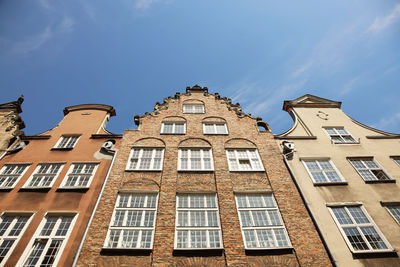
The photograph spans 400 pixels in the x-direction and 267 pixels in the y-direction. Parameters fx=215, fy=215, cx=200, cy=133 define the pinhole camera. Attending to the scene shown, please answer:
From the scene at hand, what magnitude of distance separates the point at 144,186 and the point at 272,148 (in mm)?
8979

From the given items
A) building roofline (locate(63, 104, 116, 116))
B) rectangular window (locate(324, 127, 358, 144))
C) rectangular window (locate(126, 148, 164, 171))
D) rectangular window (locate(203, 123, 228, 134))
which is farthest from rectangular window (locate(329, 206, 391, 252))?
building roofline (locate(63, 104, 116, 116))

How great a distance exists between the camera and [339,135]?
657 inches

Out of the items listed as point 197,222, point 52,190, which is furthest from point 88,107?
point 197,222

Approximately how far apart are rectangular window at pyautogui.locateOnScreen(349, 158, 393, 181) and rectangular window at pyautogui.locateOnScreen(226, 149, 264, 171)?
6174 mm

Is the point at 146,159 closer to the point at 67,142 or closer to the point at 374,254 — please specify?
the point at 67,142

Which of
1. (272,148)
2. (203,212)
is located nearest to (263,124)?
(272,148)

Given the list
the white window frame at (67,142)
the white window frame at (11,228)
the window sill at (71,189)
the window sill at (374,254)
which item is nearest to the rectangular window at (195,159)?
the window sill at (71,189)

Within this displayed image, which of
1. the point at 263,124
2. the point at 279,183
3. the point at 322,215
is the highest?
the point at 263,124

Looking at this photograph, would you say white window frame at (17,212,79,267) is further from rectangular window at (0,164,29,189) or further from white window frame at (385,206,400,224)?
white window frame at (385,206,400,224)

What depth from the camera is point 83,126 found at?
56.5 feet

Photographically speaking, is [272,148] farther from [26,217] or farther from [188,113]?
[26,217]

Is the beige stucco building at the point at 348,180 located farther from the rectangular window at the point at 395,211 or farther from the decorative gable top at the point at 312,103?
the decorative gable top at the point at 312,103

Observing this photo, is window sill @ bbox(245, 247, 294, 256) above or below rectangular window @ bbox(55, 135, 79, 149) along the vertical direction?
below

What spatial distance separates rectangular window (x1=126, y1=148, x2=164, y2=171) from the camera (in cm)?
1364
